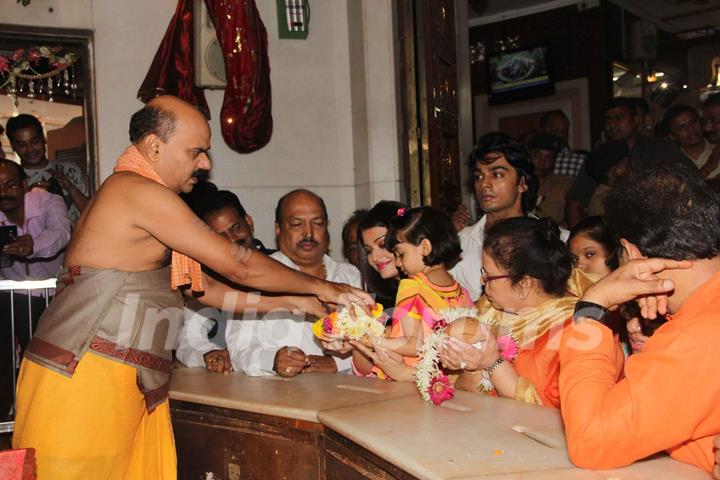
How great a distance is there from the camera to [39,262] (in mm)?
5227

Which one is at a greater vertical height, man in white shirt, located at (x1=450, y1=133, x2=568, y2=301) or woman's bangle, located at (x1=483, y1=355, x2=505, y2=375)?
man in white shirt, located at (x1=450, y1=133, x2=568, y2=301)

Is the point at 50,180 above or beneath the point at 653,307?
above

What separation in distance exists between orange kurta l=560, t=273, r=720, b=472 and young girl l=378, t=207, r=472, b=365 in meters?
1.24

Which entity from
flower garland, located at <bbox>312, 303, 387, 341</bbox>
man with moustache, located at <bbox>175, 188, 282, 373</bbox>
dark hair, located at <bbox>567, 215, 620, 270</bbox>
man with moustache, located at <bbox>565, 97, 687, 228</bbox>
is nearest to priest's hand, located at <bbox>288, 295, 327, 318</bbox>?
flower garland, located at <bbox>312, 303, 387, 341</bbox>

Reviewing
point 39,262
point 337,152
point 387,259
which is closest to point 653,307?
point 387,259

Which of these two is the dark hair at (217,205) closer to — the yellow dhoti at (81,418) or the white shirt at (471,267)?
the white shirt at (471,267)

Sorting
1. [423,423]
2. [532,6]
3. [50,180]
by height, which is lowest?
[423,423]

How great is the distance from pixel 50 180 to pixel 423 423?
4224 millimetres

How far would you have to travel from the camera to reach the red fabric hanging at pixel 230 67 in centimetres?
577

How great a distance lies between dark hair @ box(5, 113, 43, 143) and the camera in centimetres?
558

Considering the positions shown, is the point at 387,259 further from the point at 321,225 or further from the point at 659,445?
the point at 659,445

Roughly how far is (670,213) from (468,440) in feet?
2.57

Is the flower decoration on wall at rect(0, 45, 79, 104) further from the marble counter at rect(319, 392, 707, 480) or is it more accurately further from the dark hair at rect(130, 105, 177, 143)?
the marble counter at rect(319, 392, 707, 480)

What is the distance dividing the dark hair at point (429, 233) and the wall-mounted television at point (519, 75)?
829cm
